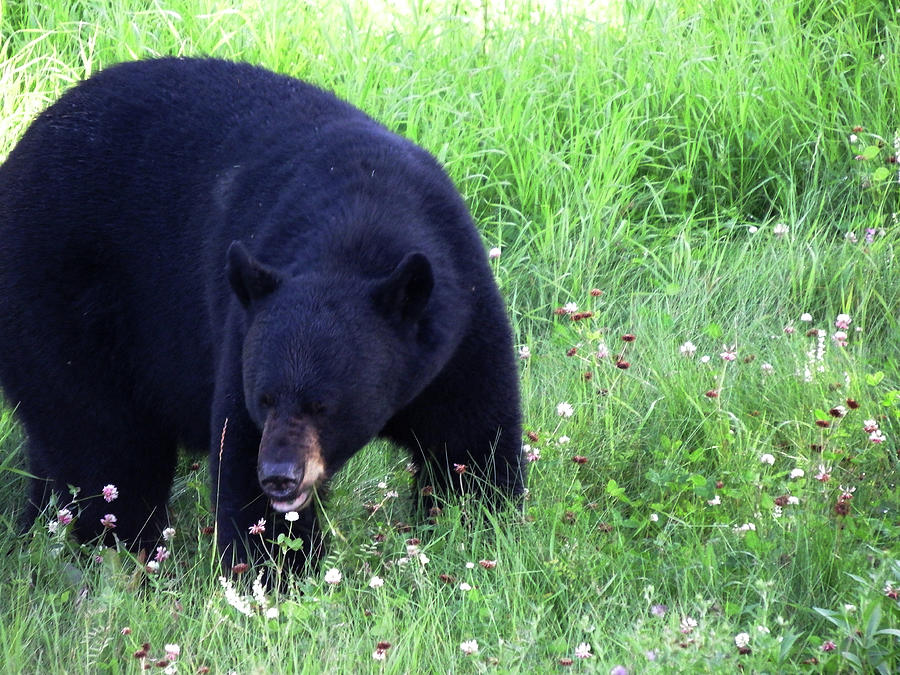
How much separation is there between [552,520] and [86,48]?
3.86m

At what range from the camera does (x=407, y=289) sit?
341 centimetres

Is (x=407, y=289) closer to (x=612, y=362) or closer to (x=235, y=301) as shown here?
(x=235, y=301)

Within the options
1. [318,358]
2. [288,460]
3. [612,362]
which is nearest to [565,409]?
[612,362]

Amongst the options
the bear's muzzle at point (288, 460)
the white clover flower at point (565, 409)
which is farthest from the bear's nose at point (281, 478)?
the white clover flower at point (565, 409)

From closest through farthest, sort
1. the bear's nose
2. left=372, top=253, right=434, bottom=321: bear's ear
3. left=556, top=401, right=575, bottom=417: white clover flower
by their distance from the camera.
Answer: the bear's nose
left=372, top=253, right=434, bottom=321: bear's ear
left=556, top=401, right=575, bottom=417: white clover flower

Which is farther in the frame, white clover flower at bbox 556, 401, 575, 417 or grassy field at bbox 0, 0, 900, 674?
white clover flower at bbox 556, 401, 575, 417

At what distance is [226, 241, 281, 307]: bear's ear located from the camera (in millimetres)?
3328

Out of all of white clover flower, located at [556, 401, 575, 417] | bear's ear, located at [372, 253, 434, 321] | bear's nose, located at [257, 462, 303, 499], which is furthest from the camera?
white clover flower, located at [556, 401, 575, 417]

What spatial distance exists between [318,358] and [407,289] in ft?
→ 1.04

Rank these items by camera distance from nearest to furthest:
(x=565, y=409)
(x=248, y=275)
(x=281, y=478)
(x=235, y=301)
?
(x=281, y=478), (x=248, y=275), (x=235, y=301), (x=565, y=409)

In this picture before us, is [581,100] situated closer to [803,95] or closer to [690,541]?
[803,95]

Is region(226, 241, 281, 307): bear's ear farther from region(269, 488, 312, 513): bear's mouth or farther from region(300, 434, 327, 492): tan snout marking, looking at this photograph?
region(269, 488, 312, 513): bear's mouth

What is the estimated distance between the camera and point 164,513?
14.5 ft

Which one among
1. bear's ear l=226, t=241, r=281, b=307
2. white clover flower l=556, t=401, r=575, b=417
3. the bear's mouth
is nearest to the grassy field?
white clover flower l=556, t=401, r=575, b=417
